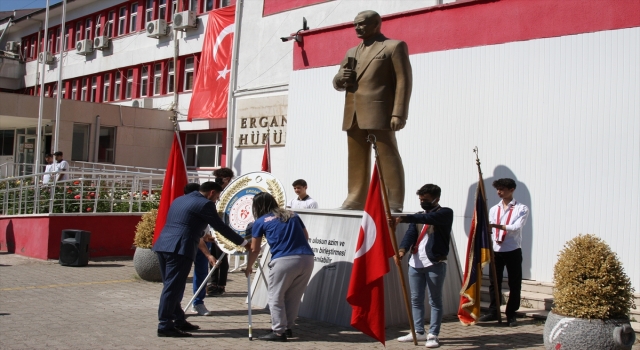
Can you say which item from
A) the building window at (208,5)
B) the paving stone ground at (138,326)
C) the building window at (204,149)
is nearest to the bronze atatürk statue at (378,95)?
the paving stone ground at (138,326)

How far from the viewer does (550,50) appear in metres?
10.2

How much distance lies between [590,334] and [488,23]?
6.25m

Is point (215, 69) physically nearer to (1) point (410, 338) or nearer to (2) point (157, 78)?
(2) point (157, 78)

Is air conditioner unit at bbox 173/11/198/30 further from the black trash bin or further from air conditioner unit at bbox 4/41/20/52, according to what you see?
air conditioner unit at bbox 4/41/20/52

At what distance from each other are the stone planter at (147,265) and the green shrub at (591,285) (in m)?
6.65

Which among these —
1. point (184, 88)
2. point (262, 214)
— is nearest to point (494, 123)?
point (262, 214)

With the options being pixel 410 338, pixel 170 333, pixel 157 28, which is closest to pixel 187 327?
pixel 170 333

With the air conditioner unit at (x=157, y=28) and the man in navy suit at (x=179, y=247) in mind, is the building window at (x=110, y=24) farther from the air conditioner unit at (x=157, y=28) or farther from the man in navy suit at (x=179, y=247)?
the man in navy suit at (x=179, y=247)

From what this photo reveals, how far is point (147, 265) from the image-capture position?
11.1 meters

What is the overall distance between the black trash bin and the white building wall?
6122 mm

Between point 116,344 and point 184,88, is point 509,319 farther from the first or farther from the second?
point 184,88

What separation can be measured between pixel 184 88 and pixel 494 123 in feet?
62.6

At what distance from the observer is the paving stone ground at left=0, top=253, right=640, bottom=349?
22.3 ft

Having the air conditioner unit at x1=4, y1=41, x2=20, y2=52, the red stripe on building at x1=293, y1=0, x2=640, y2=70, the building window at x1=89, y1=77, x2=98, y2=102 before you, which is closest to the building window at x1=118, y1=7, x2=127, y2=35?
the building window at x1=89, y1=77, x2=98, y2=102
